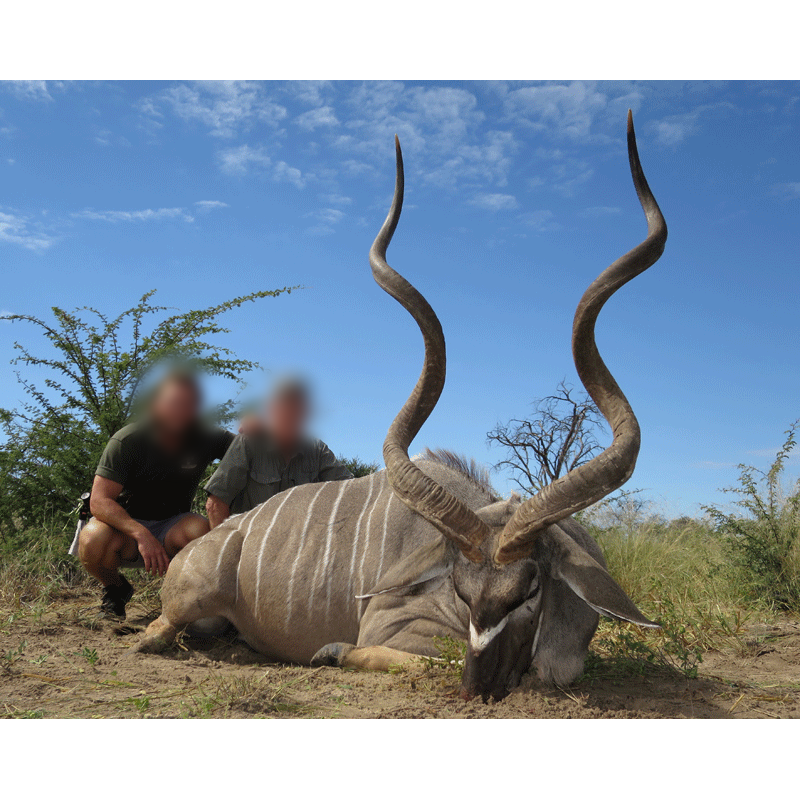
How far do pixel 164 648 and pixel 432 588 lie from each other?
1.49 m

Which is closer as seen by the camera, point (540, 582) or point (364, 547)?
point (540, 582)

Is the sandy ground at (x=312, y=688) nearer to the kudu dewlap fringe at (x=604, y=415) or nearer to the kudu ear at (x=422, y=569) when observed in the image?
the kudu ear at (x=422, y=569)

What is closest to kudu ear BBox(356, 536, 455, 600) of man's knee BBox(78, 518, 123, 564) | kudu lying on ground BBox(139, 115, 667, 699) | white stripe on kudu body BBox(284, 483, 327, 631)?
kudu lying on ground BBox(139, 115, 667, 699)

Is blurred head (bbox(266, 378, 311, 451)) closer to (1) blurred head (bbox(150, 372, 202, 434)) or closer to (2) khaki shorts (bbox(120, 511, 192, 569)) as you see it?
(1) blurred head (bbox(150, 372, 202, 434))

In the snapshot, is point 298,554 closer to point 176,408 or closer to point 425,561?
point 425,561

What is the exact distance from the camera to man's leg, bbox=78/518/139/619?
4.16 meters

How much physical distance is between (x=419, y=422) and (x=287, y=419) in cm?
166

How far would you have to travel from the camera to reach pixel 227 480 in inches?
164

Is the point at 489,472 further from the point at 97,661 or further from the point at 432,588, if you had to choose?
the point at 97,661

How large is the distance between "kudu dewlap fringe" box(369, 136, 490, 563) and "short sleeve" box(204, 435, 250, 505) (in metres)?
1.53

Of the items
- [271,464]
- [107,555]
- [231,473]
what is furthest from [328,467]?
[107,555]

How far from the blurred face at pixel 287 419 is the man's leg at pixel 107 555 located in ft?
3.39

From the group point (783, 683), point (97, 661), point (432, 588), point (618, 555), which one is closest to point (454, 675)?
point (432, 588)

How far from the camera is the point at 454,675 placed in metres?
2.56
